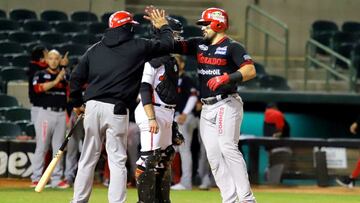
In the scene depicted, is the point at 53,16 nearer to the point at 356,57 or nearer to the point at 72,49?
the point at 72,49

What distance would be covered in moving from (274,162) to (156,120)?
6615mm

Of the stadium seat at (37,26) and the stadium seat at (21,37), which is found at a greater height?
the stadium seat at (37,26)

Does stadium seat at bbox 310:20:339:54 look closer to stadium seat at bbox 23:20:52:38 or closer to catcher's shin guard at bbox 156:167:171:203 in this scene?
stadium seat at bbox 23:20:52:38

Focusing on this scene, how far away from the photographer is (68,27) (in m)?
19.6

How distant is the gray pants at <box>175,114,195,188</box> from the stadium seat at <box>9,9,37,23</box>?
6.74m

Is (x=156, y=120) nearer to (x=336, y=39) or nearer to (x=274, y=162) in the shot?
(x=274, y=162)

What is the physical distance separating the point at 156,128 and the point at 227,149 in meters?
0.74

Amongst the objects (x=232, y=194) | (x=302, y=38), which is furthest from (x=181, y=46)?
(x=302, y=38)

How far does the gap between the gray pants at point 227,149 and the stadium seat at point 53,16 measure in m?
11.0

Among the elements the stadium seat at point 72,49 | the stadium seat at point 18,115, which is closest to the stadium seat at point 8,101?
the stadium seat at point 18,115

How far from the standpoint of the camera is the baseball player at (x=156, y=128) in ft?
30.6

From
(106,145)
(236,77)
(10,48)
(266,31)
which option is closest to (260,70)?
(266,31)

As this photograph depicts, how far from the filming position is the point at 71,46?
18000 millimetres

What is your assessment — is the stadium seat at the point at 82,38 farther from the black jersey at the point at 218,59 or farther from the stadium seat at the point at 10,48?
the black jersey at the point at 218,59
